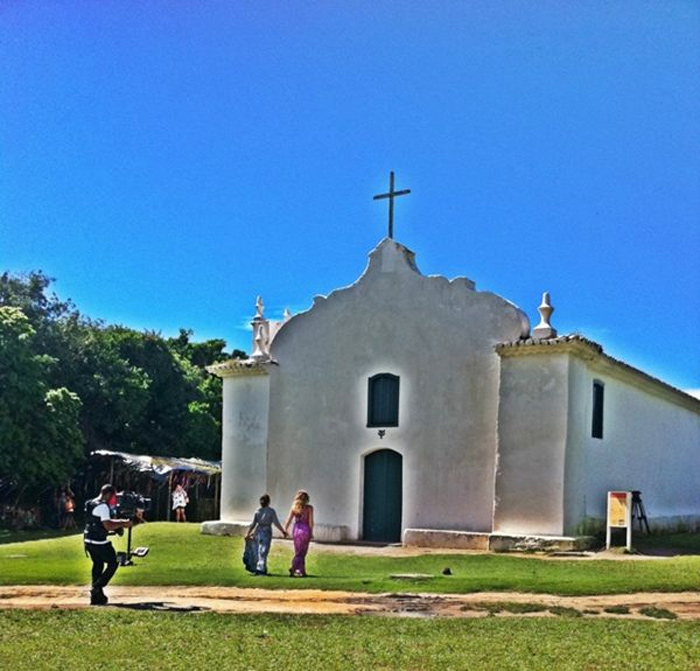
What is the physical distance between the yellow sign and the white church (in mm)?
739

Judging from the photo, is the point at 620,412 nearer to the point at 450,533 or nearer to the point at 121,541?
the point at 450,533

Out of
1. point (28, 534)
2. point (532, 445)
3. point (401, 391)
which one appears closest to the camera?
point (532, 445)

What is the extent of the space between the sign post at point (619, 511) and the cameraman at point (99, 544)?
1159 centimetres

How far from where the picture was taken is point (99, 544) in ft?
39.8

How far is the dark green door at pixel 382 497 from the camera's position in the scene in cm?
2266

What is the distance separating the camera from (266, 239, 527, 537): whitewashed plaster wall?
2156cm

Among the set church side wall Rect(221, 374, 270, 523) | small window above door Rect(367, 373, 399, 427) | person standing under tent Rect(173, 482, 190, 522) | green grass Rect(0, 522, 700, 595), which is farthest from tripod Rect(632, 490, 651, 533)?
person standing under tent Rect(173, 482, 190, 522)

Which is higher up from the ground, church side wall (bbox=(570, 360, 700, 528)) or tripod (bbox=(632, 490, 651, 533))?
church side wall (bbox=(570, 360, 700, 528))

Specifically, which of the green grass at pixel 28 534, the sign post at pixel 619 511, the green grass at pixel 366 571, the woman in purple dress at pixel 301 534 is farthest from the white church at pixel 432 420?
the woman in purple dress at pixel 301 534

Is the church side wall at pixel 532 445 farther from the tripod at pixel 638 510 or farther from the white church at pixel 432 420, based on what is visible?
the tripod at pixel 638 510

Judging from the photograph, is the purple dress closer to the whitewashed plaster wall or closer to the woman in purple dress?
the woman in purple dress

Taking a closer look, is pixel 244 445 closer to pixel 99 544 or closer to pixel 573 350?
pixel 573 350

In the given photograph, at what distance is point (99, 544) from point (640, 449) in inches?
655

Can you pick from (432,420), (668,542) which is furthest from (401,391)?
(668,542)
